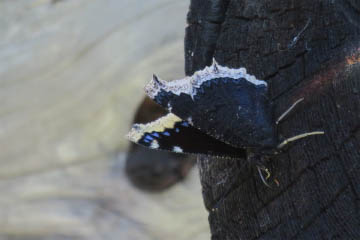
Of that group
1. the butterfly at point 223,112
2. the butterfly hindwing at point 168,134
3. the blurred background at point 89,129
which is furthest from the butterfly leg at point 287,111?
the blurred background at point 89,129

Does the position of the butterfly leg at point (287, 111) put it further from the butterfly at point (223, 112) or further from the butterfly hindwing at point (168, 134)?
the butterfly hindwing at point (168, 134)

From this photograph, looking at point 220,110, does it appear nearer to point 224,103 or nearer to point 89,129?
→ point 224,103

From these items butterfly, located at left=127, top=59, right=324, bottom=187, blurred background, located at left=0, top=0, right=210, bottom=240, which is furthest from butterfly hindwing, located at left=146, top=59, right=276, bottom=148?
blurred background, located at left=0, top=0, right=210, bottom=240

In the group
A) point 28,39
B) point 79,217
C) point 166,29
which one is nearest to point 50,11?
point 28,39

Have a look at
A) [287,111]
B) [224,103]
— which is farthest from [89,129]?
[287,111]

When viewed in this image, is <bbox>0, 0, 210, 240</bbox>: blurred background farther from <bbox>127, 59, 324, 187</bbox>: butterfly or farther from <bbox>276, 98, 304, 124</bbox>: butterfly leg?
<bbox>276, 98, 304, 124</bbox>: butterfly leg

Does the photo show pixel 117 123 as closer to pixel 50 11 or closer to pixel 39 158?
pixel 39 158
